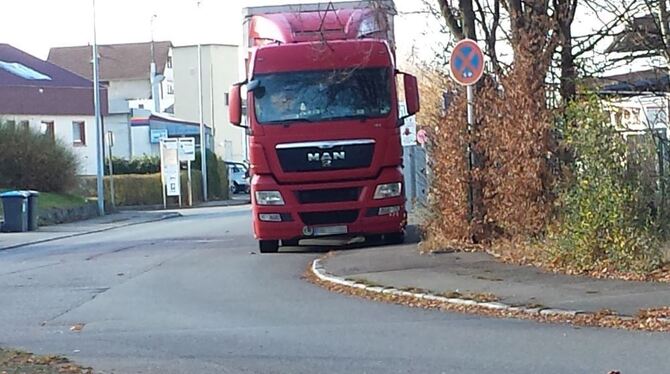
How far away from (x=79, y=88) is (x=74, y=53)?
1796 inches

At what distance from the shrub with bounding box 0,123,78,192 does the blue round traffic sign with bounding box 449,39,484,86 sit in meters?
30.3

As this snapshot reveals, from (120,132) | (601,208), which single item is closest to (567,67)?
(601,208)

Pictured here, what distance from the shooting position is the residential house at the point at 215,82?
318 feet

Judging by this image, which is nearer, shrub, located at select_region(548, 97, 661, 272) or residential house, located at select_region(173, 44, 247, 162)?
shrub, located at select_region(548, 97, 661, 272)

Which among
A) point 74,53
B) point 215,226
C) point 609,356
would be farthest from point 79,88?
point 609,356

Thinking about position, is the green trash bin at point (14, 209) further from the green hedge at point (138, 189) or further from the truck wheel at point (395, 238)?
the green hedge at point (138, 189)

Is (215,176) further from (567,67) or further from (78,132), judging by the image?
(567,67)

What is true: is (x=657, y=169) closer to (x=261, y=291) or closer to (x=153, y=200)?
(x=261, y=291)

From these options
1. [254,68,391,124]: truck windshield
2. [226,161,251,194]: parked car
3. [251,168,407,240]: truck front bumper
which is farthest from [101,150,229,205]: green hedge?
[254,68,391,124]: truck windshield

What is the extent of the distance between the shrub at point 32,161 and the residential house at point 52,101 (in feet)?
48.8

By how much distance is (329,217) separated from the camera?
1995 centimetres

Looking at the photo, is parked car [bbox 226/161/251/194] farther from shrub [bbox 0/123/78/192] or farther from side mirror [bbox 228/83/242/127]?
side mirror [bbox 228/83/242/127]

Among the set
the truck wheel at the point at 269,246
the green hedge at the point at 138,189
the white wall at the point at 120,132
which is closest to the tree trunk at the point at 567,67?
the truck wheel at the point at 269,246

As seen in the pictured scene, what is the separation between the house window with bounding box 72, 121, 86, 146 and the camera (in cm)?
6650
